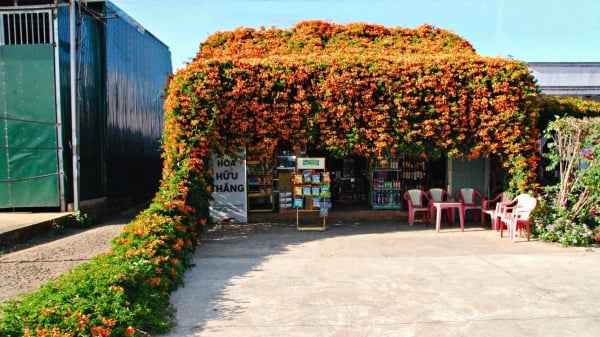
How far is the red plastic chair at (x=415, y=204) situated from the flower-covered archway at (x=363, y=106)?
135cm

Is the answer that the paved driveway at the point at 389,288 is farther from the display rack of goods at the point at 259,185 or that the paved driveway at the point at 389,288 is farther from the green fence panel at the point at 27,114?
the green fence panel at the point at 27,114

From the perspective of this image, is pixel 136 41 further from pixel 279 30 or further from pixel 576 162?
pixel 576 162

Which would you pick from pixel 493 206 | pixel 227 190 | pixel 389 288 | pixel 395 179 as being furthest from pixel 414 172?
pixel 389 288

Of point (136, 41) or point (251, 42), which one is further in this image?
point (136, 41)

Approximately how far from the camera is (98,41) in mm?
12109

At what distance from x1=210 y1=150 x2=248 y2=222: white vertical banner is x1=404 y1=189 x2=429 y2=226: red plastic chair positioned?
12.8 ft

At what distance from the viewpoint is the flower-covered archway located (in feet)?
30.8

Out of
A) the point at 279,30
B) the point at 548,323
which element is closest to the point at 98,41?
the point at 279,30

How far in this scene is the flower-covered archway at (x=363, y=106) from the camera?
30.8 ft

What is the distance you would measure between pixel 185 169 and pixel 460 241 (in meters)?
5.52

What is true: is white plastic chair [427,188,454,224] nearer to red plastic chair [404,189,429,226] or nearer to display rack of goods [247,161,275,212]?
red plastic chair [404,189,429,226]

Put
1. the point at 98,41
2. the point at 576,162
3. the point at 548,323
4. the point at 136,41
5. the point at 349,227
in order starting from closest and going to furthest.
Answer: the point at 548,323 → the point at 576,162 → the point at 349,227 → the point at 98,41 → the point at 136,41

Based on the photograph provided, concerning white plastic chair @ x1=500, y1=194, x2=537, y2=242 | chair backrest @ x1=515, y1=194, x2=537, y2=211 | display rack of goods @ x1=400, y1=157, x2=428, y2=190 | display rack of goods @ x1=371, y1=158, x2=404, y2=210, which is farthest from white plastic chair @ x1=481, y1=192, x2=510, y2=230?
display rack of goods @ x1=371, y1=158, x2=404, y2=210

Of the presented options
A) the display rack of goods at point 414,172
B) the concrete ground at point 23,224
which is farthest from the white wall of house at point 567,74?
the concrete ground at point 23,224
